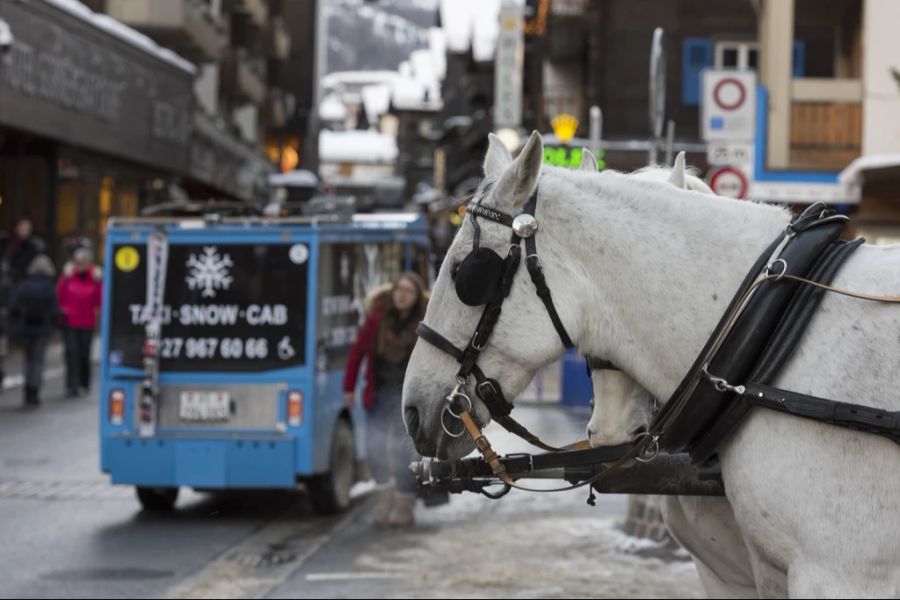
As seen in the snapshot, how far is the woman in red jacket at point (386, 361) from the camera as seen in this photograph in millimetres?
10906

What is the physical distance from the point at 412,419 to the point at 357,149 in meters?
131

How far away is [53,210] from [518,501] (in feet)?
57.6

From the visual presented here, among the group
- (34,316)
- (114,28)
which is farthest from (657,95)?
(114,28)

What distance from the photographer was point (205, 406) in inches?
426

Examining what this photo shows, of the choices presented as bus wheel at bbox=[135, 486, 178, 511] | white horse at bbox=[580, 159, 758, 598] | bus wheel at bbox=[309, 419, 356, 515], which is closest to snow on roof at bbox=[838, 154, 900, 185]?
bus wheel at bbox=[309, 419, 356, 515]

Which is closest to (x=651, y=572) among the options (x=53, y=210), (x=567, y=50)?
(x=53, y=210)

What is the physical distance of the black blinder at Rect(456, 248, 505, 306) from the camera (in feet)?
10.9

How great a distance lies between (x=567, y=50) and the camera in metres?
35.9

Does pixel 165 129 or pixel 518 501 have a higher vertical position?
pixel 165 129

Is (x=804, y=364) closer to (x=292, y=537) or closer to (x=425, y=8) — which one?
(x=292, y=537)

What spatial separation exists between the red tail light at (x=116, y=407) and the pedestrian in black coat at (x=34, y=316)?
7.25 meters

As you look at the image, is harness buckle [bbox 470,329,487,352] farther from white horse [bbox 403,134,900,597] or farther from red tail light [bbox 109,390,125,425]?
red tail light [bbox 109,390,125,425]

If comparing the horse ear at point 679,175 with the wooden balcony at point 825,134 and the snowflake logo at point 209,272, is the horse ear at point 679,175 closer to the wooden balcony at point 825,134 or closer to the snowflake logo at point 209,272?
the snowflake logo at point 209,272

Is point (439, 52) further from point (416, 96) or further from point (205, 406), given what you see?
point (205, 406)
